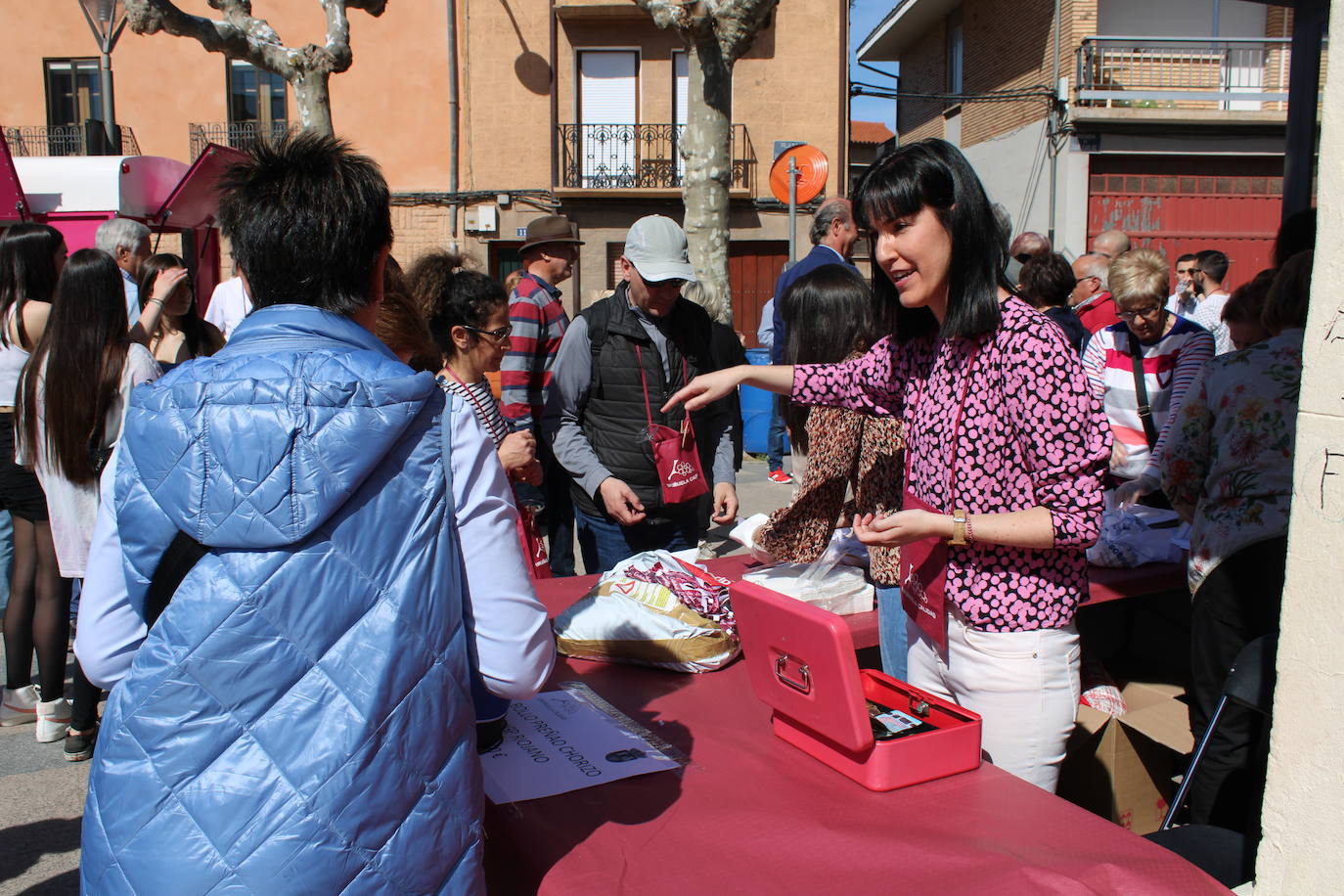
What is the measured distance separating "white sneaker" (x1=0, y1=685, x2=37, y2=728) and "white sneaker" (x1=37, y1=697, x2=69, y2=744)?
234mm

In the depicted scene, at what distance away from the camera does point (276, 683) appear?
1226 mm

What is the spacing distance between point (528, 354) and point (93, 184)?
24.3ft

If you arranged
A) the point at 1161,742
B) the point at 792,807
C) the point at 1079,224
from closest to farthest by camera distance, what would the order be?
the point at 792,807
the point at 1161,742
the point at 1079,224

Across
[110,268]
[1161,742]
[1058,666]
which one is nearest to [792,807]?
[1058,666]

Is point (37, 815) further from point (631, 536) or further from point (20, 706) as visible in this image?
point (631, 536)

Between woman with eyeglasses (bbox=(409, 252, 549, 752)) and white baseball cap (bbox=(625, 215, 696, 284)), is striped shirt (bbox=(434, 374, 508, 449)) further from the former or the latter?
white baseball cap (bbox=(625, 215, 696, 284))

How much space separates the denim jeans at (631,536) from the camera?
3.56 metres

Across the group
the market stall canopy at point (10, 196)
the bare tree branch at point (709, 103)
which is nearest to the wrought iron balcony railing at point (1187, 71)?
the bare tree branch at point (709, 103)

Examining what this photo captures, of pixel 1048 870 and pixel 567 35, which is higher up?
pixel 567 35

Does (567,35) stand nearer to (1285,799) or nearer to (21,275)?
(21,275)

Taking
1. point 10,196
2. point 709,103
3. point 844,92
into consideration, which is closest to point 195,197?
point 10,196

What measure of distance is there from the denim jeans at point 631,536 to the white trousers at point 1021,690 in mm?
1703

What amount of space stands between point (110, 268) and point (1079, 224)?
16690 mm

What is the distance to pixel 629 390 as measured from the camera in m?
3.45
